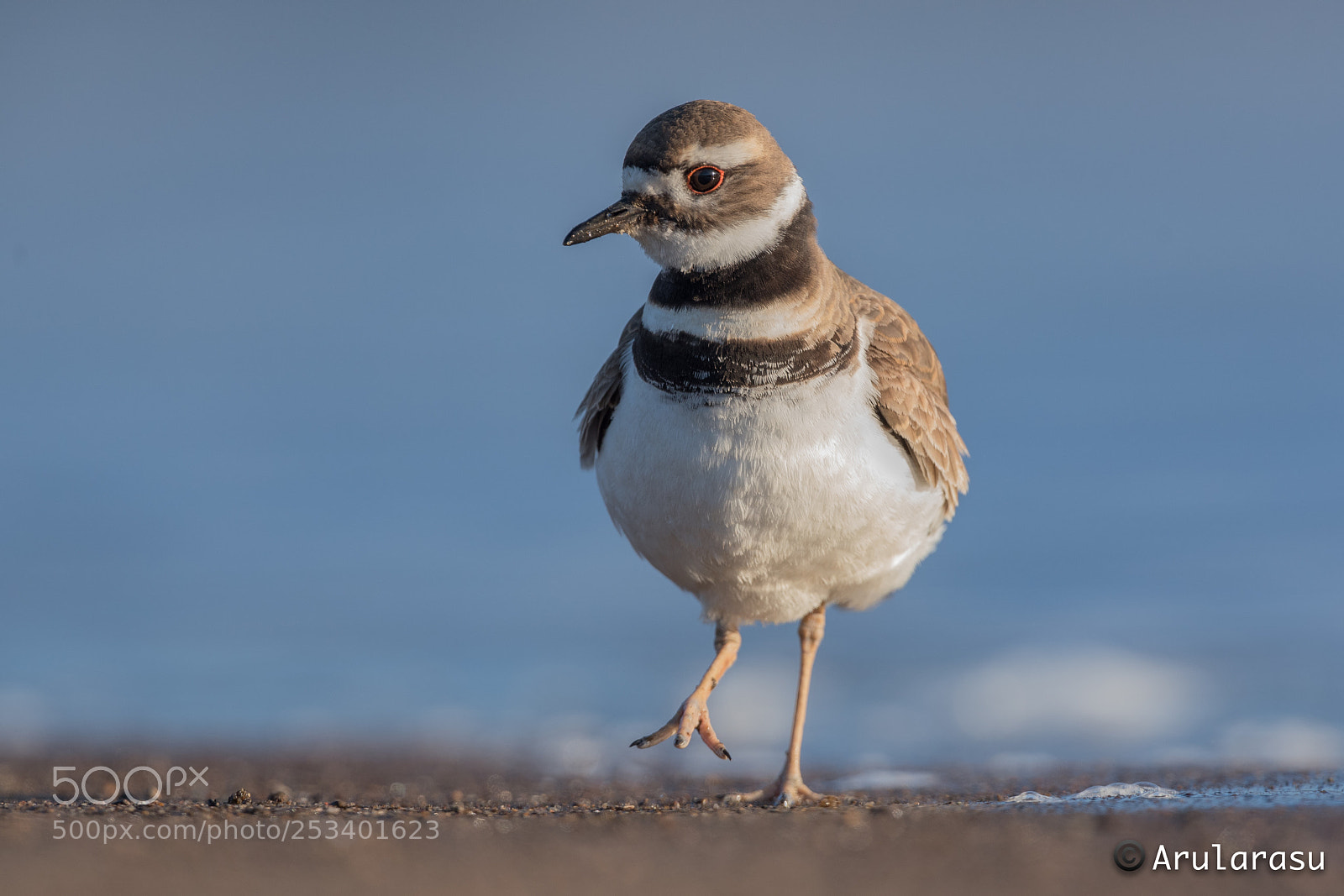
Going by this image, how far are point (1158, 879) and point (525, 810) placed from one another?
10.2 feet

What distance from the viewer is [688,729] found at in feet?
21.7

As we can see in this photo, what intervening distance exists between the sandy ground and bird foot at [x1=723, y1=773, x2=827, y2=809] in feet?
0.96

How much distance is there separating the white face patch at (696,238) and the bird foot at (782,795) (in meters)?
2.78

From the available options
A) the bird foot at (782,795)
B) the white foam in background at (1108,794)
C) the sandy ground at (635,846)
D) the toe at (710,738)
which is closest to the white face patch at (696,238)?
the toe at (710,738)

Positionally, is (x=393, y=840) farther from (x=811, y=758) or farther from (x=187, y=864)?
(x=811, y=758)

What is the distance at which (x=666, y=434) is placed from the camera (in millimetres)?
6047

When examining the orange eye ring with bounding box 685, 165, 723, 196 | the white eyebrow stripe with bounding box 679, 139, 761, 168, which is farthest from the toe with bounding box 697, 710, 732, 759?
the white eyebrow stripe with bounding box 679, 139, 761, 168

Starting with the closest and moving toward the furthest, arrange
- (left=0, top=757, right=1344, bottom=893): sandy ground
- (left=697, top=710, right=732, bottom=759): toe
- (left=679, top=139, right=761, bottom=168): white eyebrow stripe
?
(left=0, top=757, right=1344, bottom=893): sandy ground < (left=679, top=139, right=761, bottom=168): white eyebrow stripe < (left=697, top=710, right=732, bottom=759): toe

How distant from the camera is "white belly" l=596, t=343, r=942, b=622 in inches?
234

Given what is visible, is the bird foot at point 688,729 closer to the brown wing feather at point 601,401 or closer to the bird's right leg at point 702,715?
the bird's right leg at point 702,715

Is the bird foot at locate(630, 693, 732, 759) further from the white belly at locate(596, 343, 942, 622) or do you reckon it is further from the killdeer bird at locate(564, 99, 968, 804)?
the white belly at locate(596, 343, 942, 622)

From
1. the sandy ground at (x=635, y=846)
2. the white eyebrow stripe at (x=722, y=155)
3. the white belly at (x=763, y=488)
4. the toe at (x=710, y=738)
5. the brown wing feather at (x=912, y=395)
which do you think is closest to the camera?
the sandy ground at (x=635, y=846)

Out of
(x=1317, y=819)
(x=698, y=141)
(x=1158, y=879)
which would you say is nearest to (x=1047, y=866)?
(x=1158, y=879)

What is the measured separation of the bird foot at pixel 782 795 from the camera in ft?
21.5
